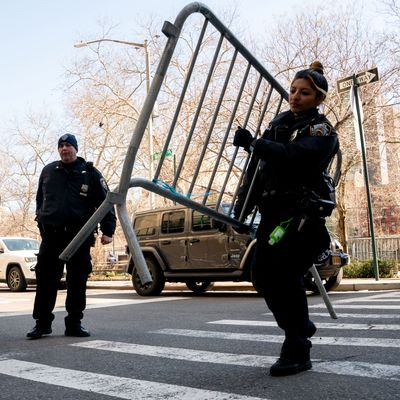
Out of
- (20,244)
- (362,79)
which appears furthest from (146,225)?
(20,244)

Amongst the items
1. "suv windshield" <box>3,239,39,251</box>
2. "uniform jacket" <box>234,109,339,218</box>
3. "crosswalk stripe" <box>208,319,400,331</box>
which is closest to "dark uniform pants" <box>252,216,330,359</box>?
"uniform jacket" <box>234,109,339,218</box>

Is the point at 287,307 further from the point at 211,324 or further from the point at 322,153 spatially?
the point at 211,324

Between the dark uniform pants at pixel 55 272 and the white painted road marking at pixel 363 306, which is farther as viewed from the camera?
the white painted road marking at pixel 363 306

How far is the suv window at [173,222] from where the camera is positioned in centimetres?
1191

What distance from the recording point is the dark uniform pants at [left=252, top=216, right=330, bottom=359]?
347 centimetres

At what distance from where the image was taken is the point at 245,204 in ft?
13.2

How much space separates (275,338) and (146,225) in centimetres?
770

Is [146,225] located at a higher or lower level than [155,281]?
higher

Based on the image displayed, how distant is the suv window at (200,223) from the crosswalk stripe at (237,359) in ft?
19.9

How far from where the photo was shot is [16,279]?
1683 cm

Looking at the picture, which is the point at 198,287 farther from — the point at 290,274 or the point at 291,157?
the point at 291,157

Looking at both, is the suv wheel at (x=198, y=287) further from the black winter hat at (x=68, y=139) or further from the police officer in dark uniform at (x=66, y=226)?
the black winter hat at (x=68, y=139)

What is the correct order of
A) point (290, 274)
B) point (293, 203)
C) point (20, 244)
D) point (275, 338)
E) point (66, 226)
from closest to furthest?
point (293, 203) < point (290, 274) < point (275, 338) < point (66, 226) < point (20, 244)

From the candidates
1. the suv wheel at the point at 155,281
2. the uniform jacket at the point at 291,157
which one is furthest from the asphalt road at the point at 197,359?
the suv wheel at the point at 155,281
